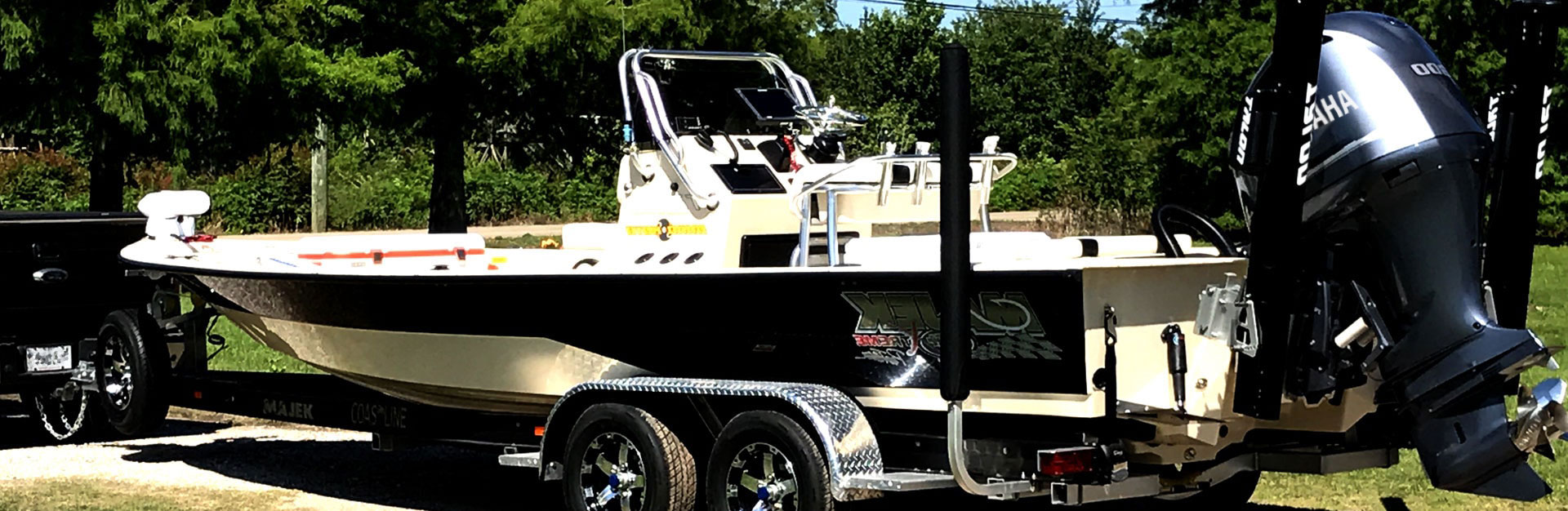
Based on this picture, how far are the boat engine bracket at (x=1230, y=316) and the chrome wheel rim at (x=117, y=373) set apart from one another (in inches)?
247

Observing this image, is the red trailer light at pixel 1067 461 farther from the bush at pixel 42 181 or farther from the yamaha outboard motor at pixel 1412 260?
the bush at pixel 42 181

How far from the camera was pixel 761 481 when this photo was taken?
7637 millimetres

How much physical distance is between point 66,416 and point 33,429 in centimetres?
81

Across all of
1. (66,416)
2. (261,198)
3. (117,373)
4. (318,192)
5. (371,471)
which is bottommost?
(371,471)

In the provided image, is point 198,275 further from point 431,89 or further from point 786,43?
point 786,43

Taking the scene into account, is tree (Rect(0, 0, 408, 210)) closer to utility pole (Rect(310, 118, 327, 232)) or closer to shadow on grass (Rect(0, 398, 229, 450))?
shadow on grass (Rect(0, 398, 229, 450))

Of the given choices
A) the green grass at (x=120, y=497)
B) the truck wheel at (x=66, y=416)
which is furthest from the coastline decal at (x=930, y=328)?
the truck wheel at (x=66, y=416)

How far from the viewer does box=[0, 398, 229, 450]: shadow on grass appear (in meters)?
12.3

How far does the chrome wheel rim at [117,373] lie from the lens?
35.2 feet

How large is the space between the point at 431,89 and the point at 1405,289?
2132 cm

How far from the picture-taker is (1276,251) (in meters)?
6.39

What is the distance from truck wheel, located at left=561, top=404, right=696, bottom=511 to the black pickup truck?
13.4 ft

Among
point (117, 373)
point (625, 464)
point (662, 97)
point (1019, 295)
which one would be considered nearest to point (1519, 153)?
point (1019, 295)

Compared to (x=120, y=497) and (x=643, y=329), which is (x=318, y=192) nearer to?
(x=120, y=497)
